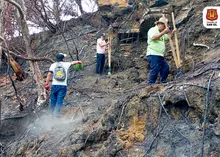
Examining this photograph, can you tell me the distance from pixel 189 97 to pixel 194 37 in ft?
15.4

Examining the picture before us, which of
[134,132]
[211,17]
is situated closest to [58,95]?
[134,132]

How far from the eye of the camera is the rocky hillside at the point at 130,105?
5.88m

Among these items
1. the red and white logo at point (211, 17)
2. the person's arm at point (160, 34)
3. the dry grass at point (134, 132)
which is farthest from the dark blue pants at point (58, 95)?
the red and white logo at point (211, 17)

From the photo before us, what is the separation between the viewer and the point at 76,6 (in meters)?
18.5

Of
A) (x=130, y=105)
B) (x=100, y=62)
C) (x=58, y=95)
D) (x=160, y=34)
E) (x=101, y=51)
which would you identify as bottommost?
(x=58, y=95)

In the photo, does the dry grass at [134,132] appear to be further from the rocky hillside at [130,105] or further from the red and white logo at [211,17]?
the red and white logo at [211,17]

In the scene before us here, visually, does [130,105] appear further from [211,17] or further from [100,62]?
[100,62]

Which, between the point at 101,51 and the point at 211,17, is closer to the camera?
the point at 211,17

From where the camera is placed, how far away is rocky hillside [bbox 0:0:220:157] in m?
5.88

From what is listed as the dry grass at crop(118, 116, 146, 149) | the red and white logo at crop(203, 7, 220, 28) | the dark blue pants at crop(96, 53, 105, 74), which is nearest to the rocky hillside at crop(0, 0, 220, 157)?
the dry grass at crop(118, 116, 146, 149)

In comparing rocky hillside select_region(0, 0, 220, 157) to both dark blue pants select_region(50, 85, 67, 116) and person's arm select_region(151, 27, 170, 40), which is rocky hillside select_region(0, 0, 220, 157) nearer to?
dark blue pants select_region(50, 85, 67, 116)

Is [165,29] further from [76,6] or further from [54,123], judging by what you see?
[76,6]

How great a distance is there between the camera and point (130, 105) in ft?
21.8

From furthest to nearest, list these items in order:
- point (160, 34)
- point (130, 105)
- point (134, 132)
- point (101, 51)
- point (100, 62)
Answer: point (100, 62)
point (101, 51)
point (160, 34)
point (130, 105)
point (134, 132)
